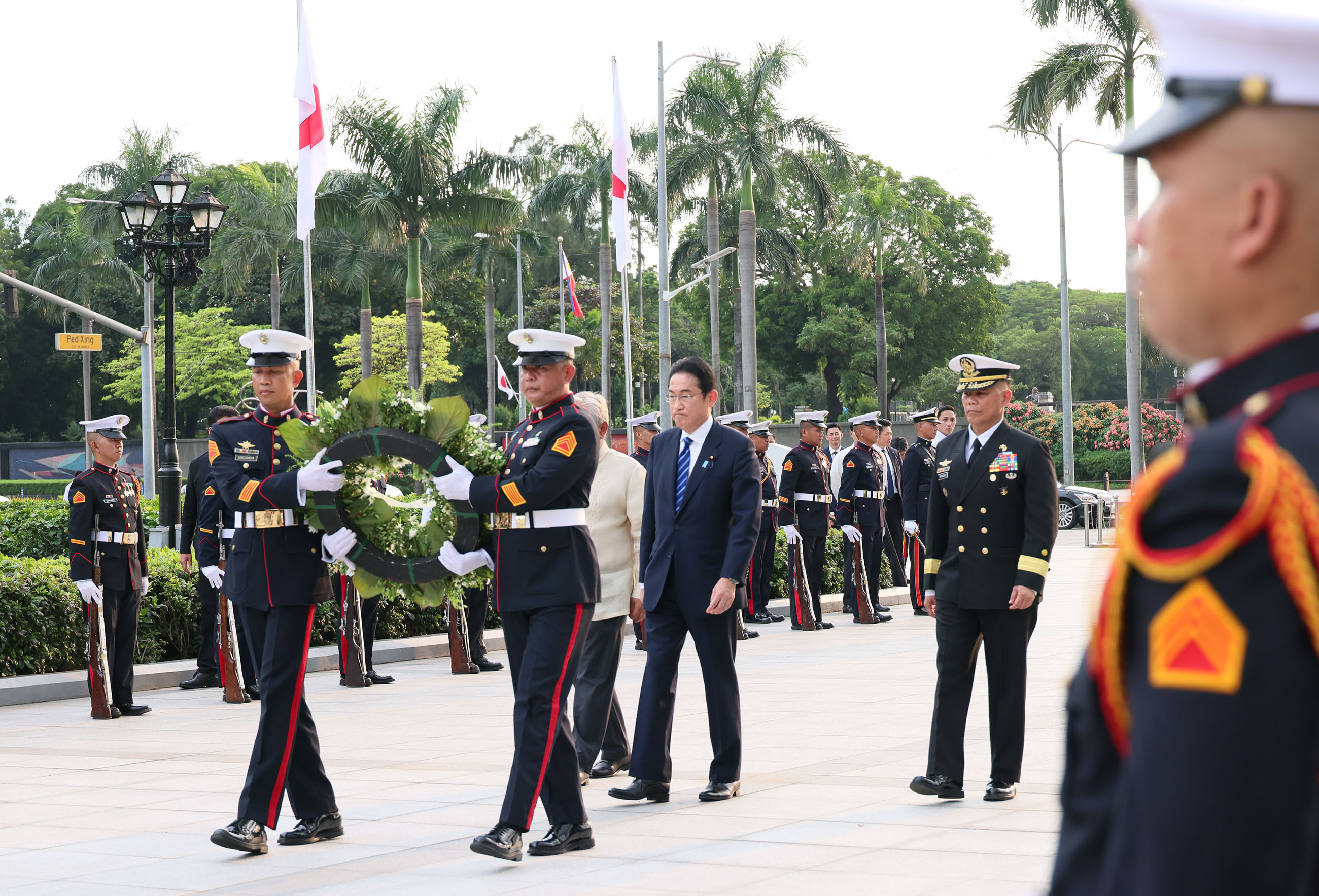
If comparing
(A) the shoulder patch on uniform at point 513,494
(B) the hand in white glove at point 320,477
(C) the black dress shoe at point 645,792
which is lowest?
(C) the black dress shoe at point 645,792

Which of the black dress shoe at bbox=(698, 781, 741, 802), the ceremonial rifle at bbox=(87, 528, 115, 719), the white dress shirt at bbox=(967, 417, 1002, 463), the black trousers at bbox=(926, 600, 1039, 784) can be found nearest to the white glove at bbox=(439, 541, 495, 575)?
the black dress shoe at bbox=(698, 781, 741, 802)

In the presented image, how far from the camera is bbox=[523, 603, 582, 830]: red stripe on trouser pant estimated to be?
606 cm

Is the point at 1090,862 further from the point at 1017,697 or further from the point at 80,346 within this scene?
the point at 80,346

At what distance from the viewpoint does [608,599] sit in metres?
8.43

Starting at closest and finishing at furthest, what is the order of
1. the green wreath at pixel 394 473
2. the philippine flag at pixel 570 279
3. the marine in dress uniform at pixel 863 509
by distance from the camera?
the green wreath at pixel 394 473, the marine in dress uniform at pixel 863 509, the philippine flag at pixel 570 279

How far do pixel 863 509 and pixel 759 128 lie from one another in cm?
2501

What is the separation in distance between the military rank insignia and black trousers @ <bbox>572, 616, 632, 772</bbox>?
6.80m

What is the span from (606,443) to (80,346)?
58.2 ft

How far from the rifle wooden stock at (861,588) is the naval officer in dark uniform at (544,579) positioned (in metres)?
11.2

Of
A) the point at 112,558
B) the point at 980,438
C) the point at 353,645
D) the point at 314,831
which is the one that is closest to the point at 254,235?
the point at 353,645

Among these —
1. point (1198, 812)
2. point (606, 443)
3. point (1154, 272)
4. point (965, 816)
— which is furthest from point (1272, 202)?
point (606, 443)

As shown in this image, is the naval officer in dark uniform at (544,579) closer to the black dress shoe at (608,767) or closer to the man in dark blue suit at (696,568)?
the man in dark blue suit at (696,568)

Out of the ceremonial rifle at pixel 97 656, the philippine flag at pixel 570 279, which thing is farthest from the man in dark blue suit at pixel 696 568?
the philippine flag at pixel 570 279

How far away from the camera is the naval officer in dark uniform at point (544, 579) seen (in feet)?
20.0
